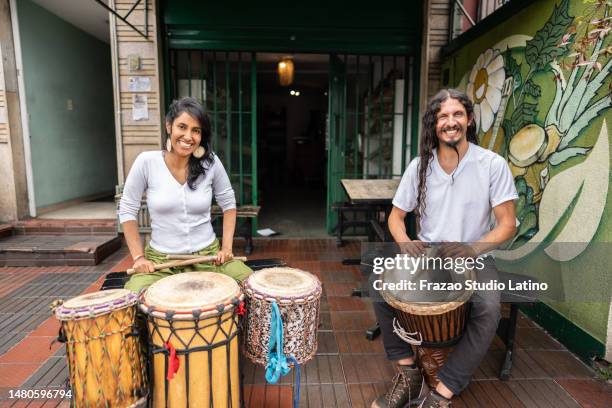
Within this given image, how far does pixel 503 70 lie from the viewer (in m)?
3.59

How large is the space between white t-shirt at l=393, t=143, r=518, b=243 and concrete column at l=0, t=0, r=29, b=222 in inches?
204

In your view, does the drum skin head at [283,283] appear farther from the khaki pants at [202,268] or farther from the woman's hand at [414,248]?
the woman's hand at [414,248]

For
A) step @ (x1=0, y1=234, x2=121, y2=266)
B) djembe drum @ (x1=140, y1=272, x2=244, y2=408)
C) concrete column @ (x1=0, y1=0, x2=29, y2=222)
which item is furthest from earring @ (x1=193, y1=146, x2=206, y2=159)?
concrete column @ (x1=0, y1=0, x2=29, y2=222)

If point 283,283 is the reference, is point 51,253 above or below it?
below

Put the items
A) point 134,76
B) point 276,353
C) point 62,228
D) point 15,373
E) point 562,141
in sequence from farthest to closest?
point 62,228 → point 134,76 → point 562,141 → point 15,373 → point 276,353

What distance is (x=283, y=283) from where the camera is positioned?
1.95 m

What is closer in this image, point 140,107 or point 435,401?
point 435,401

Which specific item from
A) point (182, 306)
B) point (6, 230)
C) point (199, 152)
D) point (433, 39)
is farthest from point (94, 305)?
point (433, 39)

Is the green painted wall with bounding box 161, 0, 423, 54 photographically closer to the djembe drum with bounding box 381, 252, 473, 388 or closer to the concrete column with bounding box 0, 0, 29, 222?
the concrete column with bounding box 0, 0, 29, 222

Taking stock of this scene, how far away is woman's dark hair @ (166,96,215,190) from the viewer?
2332mm

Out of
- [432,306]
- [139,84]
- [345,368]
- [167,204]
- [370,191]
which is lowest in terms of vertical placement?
[345,368]

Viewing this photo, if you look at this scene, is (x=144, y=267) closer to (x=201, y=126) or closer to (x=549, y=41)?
(x=201, y=126)

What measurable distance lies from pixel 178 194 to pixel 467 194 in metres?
1.67

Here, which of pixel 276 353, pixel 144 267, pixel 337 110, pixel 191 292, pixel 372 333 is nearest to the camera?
pixel 191 292
